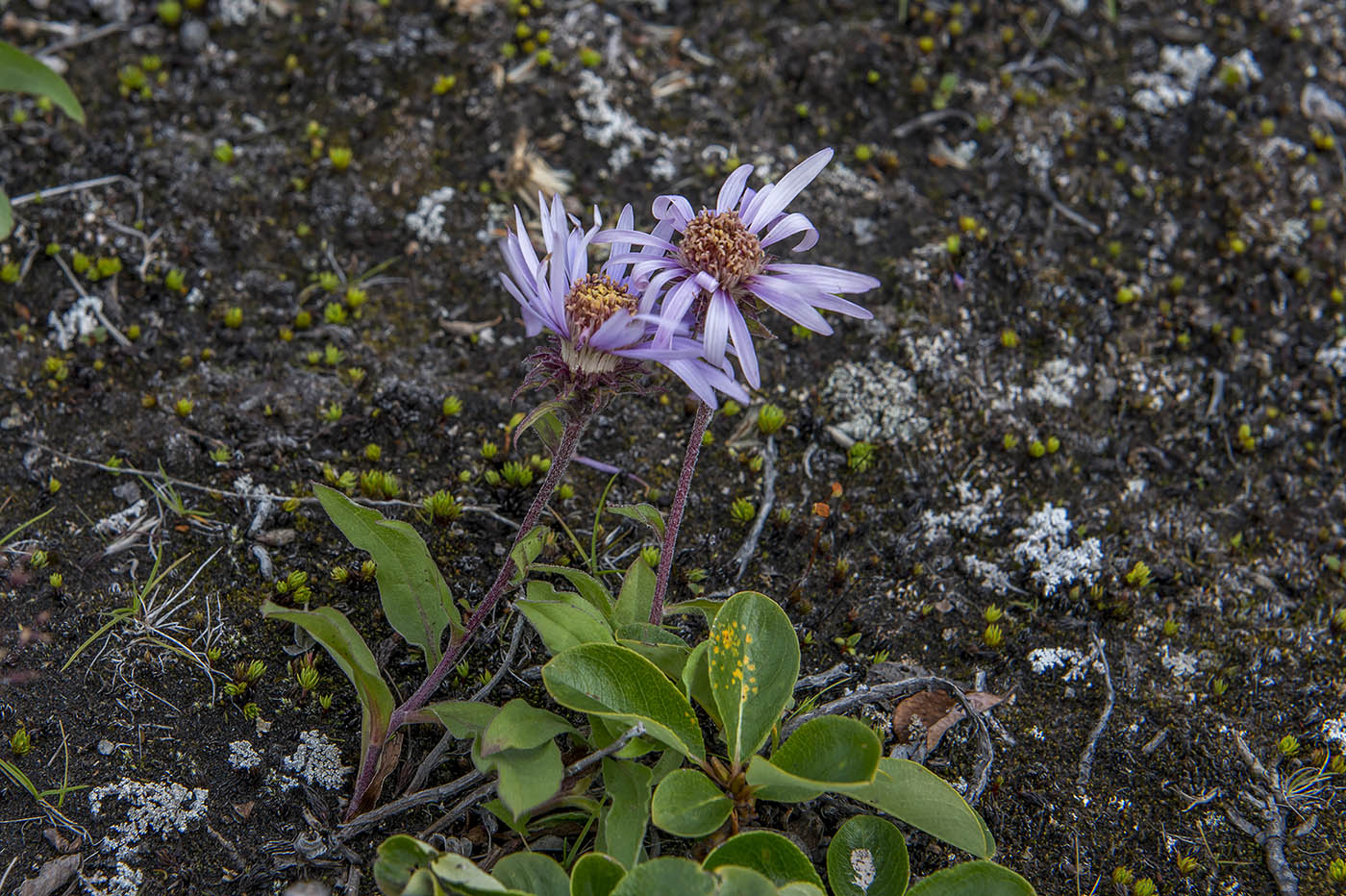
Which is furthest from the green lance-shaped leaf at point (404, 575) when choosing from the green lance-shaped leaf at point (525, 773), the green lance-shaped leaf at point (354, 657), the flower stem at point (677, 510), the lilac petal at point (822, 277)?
the lilac petal at point (822, 277)

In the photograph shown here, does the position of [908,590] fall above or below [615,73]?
below

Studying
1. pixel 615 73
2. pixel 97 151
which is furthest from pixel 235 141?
pixel 615 73

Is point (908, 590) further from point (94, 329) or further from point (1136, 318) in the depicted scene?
point (94, 329)

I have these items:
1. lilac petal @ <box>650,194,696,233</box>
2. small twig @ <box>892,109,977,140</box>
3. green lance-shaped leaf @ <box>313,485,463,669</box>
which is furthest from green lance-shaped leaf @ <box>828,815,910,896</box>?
small twig @ <box>892,109,977,140</box>

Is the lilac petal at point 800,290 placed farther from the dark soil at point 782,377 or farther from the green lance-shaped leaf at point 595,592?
the dark soil at point 782,377

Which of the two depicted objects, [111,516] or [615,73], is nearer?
[111,516]

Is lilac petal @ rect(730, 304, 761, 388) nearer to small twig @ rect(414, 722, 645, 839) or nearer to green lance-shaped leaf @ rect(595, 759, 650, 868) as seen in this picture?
small twig @ rect(414, 722, 645, 839)
